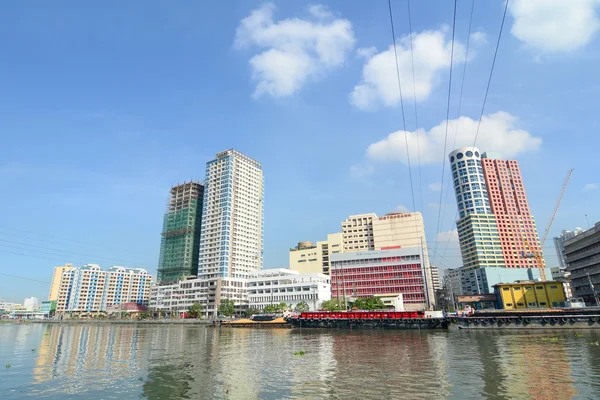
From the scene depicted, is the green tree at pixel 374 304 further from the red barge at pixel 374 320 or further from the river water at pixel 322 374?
the river water at pixel 322 374

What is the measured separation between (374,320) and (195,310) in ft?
344

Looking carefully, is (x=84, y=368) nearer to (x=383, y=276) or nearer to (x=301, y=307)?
(x=301, y=307)

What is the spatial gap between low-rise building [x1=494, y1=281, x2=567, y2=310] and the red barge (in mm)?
55678

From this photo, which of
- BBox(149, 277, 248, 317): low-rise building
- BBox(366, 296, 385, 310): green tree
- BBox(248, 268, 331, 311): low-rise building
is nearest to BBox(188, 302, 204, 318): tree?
BBox(149, 277, 248, 317): low-rise building

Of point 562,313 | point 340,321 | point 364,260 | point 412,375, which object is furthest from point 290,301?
point 412,375

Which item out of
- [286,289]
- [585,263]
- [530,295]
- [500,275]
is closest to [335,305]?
[286,289]

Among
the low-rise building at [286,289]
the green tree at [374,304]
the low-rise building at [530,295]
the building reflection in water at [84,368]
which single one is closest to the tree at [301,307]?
the low-rise building at [286,289]

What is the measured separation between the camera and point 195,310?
164m

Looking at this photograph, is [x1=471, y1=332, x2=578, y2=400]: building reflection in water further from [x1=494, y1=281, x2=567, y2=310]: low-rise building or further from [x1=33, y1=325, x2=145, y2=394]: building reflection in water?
[x1=494, y1=281, x2=567, y2=310]: low-rise building

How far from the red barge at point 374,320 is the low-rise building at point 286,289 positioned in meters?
45.3

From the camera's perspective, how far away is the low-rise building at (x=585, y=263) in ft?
337

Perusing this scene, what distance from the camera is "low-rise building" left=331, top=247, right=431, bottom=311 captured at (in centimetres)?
13688

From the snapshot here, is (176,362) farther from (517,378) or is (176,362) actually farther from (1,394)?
(517,378)

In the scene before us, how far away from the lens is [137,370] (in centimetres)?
3253
